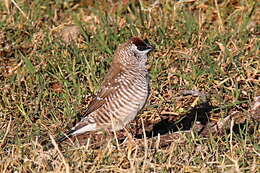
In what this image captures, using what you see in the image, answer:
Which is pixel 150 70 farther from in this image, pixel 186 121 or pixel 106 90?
pixel 106 90

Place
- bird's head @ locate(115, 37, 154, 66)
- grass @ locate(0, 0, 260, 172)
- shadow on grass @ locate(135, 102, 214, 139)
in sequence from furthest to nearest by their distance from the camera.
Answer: shadow on grass @ locate(135, 102, 214, 139) < bird's head @ locate(115, 37, 154, 66) < grass @ locate(0, 0, 260, 172)

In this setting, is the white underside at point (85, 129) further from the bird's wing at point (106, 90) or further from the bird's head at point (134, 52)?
the bird's head at point (134, 52)

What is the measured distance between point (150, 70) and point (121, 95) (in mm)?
1298

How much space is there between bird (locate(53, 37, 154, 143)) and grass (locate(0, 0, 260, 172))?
34 centimetres

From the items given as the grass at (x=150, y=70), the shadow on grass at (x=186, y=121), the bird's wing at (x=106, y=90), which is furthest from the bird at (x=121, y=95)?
the shadow on grass at (x=186, y=121)

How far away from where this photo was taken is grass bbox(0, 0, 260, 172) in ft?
19.9

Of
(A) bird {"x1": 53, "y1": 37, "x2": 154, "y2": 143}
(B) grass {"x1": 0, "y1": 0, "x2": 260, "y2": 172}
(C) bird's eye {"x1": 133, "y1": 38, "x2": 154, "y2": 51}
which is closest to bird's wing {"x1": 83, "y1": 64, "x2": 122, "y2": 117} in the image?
(A) bird {"x1": 53, "y1": 37, "x2": 154, "y2": 143}

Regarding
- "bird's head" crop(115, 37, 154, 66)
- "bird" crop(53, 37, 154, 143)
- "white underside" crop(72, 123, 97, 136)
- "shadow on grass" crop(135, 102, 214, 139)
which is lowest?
"shadow on grass" crop(135, 102, 214, 139)

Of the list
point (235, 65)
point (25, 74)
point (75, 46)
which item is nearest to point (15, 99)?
point (25, 74)

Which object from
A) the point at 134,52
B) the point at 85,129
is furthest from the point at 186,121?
the point at 85,129

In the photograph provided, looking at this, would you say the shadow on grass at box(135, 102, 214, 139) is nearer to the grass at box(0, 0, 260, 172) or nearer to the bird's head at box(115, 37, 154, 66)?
the grass at box(0, 0, 260, 172)

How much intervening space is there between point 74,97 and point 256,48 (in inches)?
79.8

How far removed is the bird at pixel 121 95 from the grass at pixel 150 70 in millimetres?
344

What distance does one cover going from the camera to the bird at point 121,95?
6.81 m
